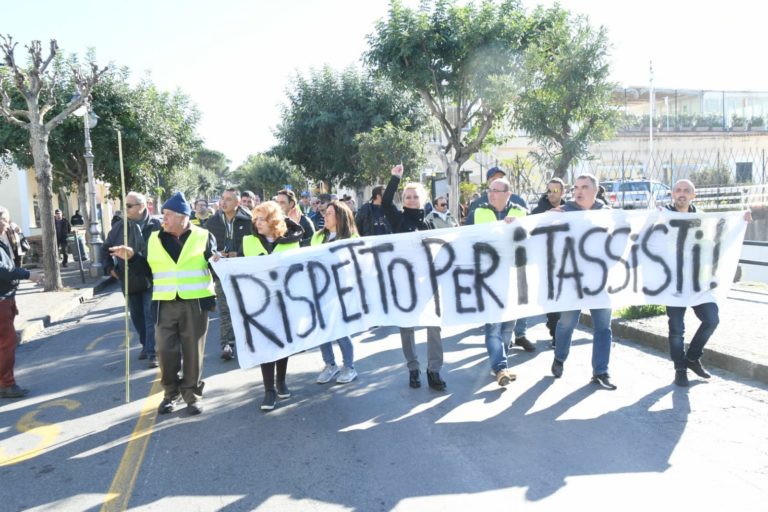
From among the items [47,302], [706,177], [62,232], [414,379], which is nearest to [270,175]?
[62,232]

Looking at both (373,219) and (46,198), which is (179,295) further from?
(46,198)

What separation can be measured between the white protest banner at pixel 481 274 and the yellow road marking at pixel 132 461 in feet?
3.61

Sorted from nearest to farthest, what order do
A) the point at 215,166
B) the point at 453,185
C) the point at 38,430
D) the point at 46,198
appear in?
1. the point at 38,430
2. the point at 46,198
3. the point at 453,185
4. the point at 215,166

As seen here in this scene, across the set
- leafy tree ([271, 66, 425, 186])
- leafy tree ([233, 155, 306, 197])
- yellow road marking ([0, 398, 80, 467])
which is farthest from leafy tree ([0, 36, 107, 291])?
leafy tree ([233, 155, 306, 197])

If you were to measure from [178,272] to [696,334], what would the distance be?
184 inches

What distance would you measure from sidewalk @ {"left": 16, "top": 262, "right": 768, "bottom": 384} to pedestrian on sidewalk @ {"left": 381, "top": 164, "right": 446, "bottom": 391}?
8.78 feet

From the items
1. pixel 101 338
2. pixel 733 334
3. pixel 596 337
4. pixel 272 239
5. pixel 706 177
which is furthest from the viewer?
pixel 706 177

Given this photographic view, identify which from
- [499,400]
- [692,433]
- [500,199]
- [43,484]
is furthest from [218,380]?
[692,433]

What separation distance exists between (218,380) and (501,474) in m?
3.62

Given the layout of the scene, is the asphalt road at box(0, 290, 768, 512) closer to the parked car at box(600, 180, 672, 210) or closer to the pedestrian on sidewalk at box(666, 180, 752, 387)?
the pedestrian on sidewalk at box(666, 180, 752, 387)

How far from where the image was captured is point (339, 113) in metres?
31.7

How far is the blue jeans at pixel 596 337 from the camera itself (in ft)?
19.9

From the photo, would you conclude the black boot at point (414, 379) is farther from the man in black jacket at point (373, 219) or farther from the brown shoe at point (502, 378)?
the man in black jacket at point (373, 219)

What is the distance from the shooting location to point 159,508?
4.01m
